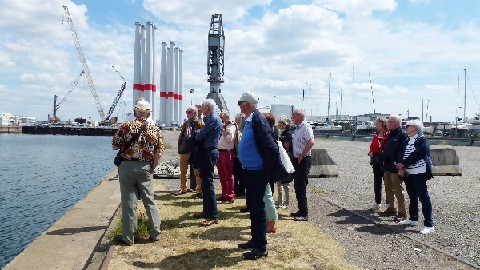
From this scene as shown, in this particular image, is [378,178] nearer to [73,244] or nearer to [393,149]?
[393,149]

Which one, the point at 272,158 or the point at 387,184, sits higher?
the point at 272,158

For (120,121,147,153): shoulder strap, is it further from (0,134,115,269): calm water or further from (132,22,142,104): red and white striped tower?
(132,22,142,104): red and white striped tower

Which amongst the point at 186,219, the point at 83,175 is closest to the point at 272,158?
the point at 186,219

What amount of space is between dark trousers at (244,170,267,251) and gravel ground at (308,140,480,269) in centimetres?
123

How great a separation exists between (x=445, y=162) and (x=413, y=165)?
926 centimetres

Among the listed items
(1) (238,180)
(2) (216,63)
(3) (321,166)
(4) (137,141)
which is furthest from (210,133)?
(2) (216,63)

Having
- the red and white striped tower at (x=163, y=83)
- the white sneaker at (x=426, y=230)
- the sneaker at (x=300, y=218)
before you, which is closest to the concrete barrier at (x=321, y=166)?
the sneaker at (x=300, y=218)

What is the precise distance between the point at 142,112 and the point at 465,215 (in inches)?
271

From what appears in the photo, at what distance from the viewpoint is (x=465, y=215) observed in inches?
336

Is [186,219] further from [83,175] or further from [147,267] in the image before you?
[83,175]

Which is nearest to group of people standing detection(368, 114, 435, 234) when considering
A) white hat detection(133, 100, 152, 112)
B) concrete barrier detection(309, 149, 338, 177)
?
white hat detection(133, 100, 152, 112)

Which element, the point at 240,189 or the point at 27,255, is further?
the point at 240,189

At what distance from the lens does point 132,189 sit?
5918 mm

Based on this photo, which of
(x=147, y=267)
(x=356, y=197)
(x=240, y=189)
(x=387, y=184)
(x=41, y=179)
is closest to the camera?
(x=147, y=267)
